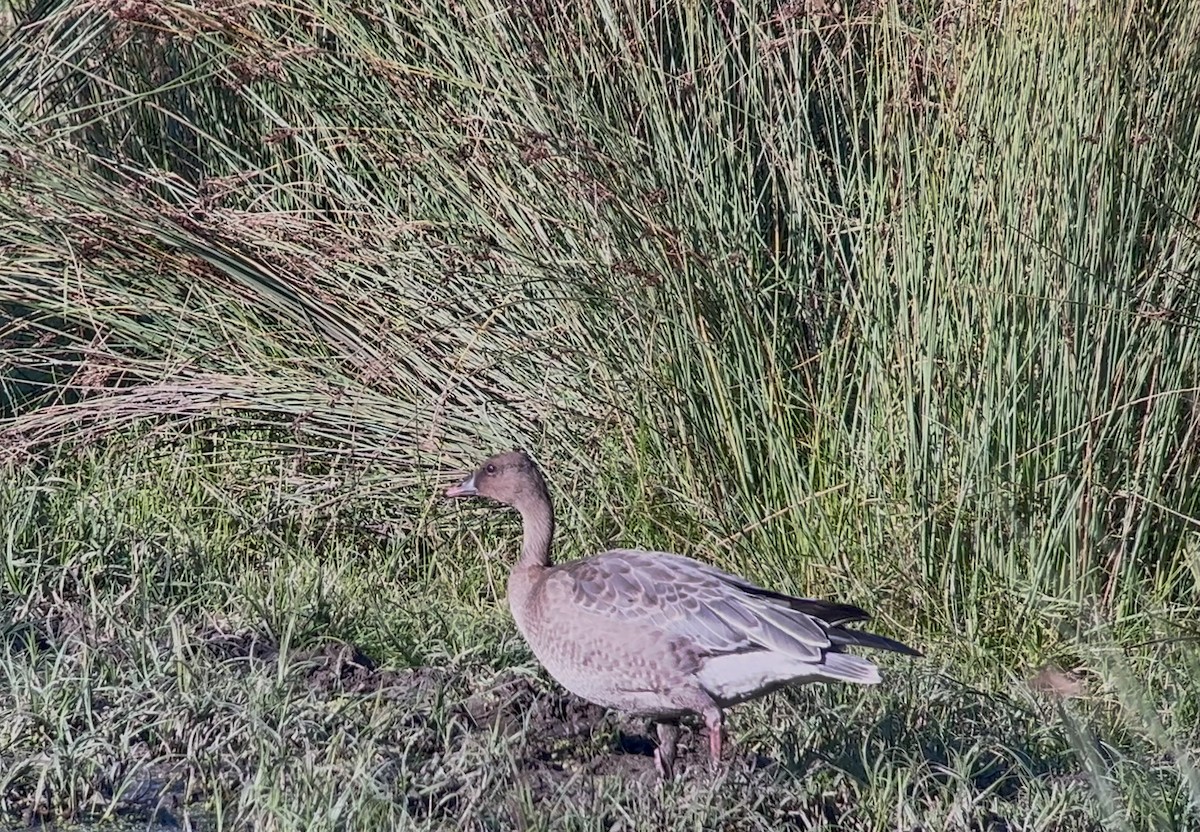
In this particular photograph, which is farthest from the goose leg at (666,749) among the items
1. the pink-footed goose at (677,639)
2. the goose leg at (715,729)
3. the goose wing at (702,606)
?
the goose wing at (702,606)

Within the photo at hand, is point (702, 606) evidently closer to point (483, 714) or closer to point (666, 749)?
point (666, 749)

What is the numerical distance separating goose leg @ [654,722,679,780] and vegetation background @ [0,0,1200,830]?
13cm

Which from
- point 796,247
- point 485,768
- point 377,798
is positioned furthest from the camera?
point 796,247

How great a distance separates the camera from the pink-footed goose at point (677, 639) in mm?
4297

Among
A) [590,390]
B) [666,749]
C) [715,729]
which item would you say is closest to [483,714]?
[666,749]

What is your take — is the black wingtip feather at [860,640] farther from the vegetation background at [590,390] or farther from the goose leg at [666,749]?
the goose leg at [666,749]

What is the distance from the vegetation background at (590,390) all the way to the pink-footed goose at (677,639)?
0.20 meters

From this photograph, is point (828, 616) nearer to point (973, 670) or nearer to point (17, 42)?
point (973, 670)

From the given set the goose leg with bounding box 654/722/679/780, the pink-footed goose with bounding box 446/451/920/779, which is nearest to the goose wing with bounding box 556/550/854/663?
the pink-footed goose with bounding box 446/451/920/779

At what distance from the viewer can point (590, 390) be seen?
6141mm

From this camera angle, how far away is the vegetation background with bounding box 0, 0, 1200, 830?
438cm

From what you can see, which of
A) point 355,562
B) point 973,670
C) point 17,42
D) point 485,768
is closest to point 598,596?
point 485,768

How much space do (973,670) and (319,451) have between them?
266 centimetres

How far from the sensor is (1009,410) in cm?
536
